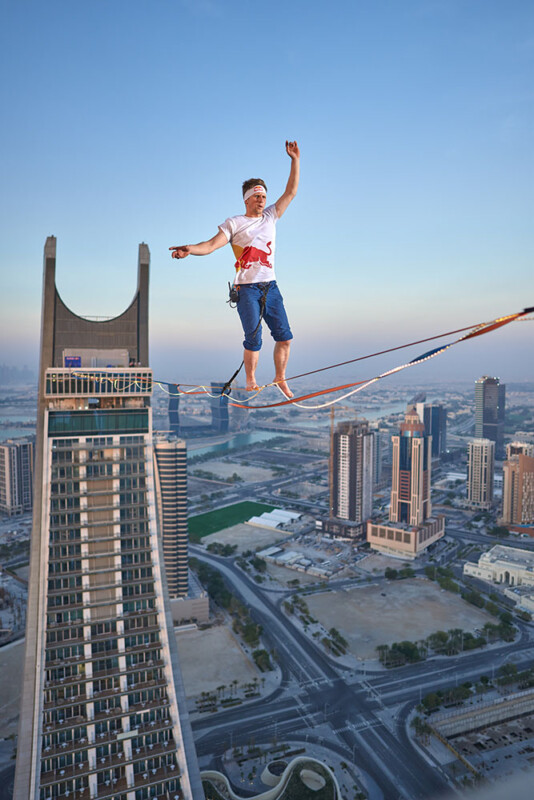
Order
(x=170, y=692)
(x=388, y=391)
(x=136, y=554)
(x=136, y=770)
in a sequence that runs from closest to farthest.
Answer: (x=136, y=770) < (x=170, y=692) < (x=136, y=554) < (x=388, y=391)

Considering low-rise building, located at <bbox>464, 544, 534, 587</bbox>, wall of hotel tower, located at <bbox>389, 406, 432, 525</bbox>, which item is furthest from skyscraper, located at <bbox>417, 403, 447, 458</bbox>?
low-rise building, located at <bbox>464, 544, 534, 587</bbox>

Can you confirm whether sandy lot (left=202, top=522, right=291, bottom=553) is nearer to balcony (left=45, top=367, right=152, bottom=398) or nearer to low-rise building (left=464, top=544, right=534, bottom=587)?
low-rise building (left=464, top=544, right=534, bottom=587)

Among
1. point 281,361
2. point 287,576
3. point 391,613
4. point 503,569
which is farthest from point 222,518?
point 281,361

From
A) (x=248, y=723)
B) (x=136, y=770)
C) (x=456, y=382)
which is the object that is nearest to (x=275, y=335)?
(x=136, y=770)

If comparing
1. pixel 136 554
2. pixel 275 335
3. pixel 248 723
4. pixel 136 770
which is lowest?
pixel 248 723

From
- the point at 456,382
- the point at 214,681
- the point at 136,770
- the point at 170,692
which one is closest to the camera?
the point at 136,770

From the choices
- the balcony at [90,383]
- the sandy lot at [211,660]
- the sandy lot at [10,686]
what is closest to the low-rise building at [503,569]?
the sandy lot at [211,660]

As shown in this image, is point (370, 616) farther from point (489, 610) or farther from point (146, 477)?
point (146, 477)

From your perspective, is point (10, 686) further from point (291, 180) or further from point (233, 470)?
point (233, 470)
